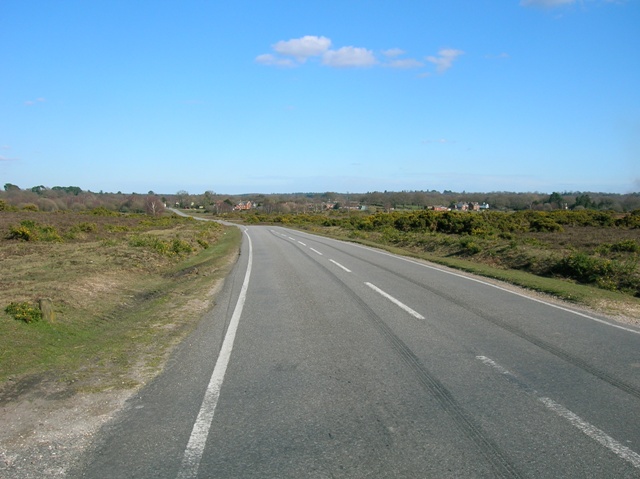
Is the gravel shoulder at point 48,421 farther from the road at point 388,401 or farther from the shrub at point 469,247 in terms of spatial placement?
the shrub at point 469,247

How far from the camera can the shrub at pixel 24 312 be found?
8469mm

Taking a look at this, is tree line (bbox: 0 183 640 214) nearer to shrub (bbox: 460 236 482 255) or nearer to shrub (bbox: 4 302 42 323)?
shrub (bbox: 460 236 482 255)

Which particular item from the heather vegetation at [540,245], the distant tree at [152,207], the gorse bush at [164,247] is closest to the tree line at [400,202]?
the distant tree at [152,207]

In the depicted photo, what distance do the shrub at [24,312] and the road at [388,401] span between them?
2.99m

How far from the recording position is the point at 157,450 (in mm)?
4141

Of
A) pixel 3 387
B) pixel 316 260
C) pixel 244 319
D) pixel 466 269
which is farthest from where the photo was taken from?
pixel 316 260

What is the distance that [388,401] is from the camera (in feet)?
16.9

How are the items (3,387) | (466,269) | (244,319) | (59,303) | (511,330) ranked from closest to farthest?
(3,387), (511,330), (244,319), (59,303), (466,269)

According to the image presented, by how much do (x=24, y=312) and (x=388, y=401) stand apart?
6960mm

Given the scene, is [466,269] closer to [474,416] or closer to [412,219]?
[474,416]

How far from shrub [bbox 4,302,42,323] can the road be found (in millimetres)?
2995

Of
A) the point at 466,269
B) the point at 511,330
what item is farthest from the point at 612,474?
the point at 466,269

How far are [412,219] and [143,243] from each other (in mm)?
31973

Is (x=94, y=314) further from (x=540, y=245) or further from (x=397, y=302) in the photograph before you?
(x=540, y=245)
